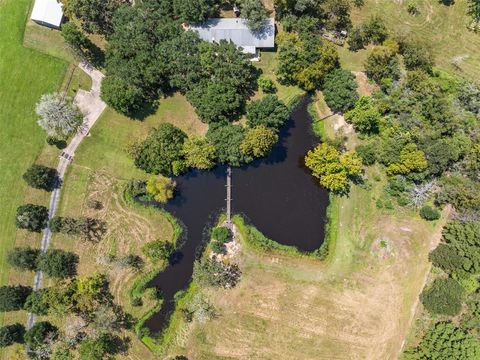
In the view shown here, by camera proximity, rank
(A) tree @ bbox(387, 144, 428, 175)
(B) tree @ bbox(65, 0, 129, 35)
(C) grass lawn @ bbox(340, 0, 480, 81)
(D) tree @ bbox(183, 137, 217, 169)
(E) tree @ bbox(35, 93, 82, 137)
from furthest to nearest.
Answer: (C) grass lawn @ bbox(340, 0, 480, 81)
(E) tree @ bbox(35, 93, 82, 137)
(D) tree @ bbox(183, 137, 217, 169)
(B) tree @ bbox(65, 0, 129, 35)
(A) tree @ bbox(387, 144, 428, 175)

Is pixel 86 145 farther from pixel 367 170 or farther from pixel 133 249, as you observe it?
pixel 367 170

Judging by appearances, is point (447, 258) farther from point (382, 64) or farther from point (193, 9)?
point (193, 9)

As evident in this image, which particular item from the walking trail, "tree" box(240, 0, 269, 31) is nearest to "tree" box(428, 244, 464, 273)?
"tree" box(240, 0, 269, 31)

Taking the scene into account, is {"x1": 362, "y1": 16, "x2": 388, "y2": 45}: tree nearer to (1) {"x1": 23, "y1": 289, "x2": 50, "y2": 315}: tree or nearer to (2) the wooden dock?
(2) the wooden dock

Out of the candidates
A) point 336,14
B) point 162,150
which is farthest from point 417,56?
point 162,150

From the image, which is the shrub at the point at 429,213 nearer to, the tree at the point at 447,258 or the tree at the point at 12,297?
the tree at the point at 447,258
